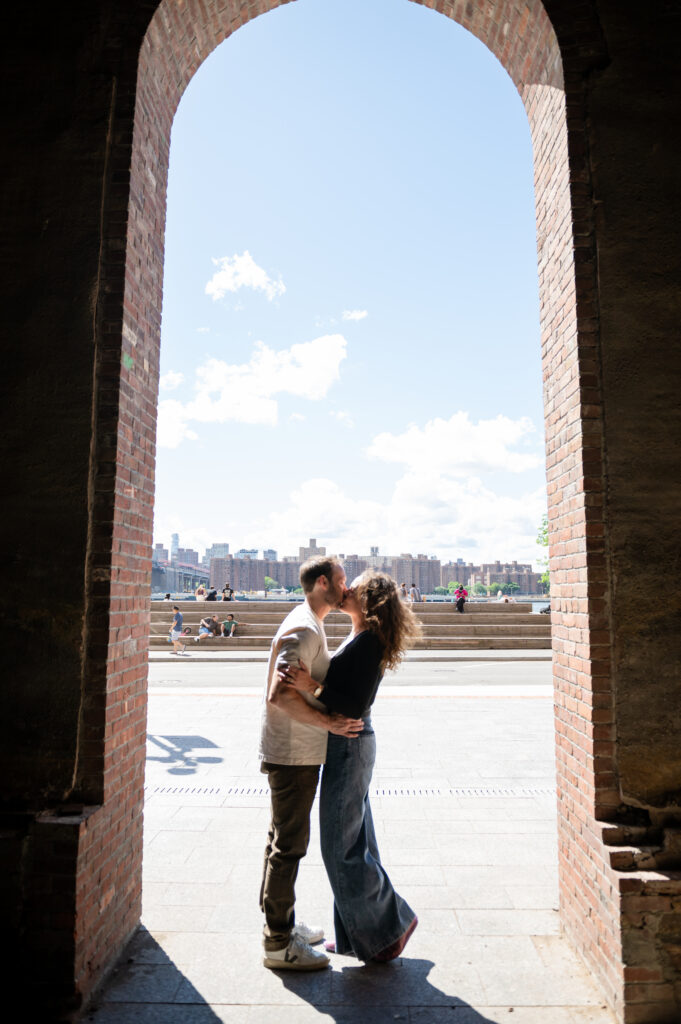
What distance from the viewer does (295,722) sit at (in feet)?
10.2

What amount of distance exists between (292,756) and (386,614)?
0.75 m

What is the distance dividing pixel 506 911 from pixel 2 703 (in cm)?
278

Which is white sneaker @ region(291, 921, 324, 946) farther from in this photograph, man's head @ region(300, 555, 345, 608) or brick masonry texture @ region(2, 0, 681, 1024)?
man's head @ region(300, 555, 345, 608)

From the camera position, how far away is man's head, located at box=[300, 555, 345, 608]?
10.5 ft

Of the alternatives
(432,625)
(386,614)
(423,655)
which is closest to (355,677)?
(386,614)

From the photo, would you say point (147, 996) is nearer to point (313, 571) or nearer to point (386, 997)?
point (386, 997)

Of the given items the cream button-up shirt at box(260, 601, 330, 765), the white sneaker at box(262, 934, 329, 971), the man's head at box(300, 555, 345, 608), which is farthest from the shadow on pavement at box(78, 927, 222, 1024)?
the man's head at box(300, 555, 345, 608)

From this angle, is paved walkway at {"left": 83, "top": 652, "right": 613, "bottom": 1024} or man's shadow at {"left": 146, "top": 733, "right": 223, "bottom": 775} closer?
paved walkway at {"left": 83, "top": 652, "right": 613, "bottom": 1024}

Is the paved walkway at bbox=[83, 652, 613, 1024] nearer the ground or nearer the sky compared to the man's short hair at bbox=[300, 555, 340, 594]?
nearer the ground

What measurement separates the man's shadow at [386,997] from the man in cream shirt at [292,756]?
143mm

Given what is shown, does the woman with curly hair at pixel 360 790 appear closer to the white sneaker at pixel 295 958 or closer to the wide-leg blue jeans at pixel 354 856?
the wide-leg blue jeans at pixel 354 856

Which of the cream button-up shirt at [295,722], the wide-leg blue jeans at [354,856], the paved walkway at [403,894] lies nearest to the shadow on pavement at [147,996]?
the paved walkway at [403,894]

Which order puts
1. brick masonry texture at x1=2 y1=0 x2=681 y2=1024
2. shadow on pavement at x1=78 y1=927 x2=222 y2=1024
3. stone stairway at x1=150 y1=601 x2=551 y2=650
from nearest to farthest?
Result: 1. shadow on pavement at x1=78 y1=927 x2=222 y2=1024
2. brick masonry texture at x1=2 y1=0 x2=681 y2=1024
3. stone stairway at x1=150 y1=601 x2=551 y2=650

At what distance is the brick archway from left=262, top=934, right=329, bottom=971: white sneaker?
756 millimetres
